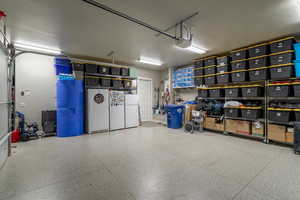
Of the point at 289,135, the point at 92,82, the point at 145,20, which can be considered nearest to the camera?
the point at 145,20

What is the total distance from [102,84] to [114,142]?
2396 mm

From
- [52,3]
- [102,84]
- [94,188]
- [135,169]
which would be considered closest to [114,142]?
[135,169]

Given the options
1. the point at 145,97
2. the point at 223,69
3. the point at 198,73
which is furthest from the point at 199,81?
the point at 145,97

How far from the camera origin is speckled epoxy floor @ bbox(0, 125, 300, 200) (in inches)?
69.0

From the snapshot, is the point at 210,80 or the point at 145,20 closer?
the point at 145,20

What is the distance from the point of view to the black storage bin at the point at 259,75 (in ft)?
12.3

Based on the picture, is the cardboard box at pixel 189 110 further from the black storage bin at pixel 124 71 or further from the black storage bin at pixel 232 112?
the black storage bin at pixel 124 71

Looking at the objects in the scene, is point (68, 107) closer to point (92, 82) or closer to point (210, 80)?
point (92, 82)

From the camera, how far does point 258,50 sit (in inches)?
152

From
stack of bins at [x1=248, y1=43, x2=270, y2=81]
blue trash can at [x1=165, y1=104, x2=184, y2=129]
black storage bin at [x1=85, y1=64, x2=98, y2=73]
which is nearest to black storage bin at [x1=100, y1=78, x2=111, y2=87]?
black storage bin at [x1=85, y1=64, x2=98, y2=73]

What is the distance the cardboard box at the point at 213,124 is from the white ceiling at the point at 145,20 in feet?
8.45

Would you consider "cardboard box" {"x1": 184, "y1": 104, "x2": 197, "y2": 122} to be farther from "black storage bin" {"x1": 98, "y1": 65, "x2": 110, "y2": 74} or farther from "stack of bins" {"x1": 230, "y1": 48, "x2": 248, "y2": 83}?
"black storage bin" {"x1": 98, "y1": 65, "x2": 110, "y2": 74}

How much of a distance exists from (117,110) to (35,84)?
3.00 meters

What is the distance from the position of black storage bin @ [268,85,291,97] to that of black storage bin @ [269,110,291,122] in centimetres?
44
